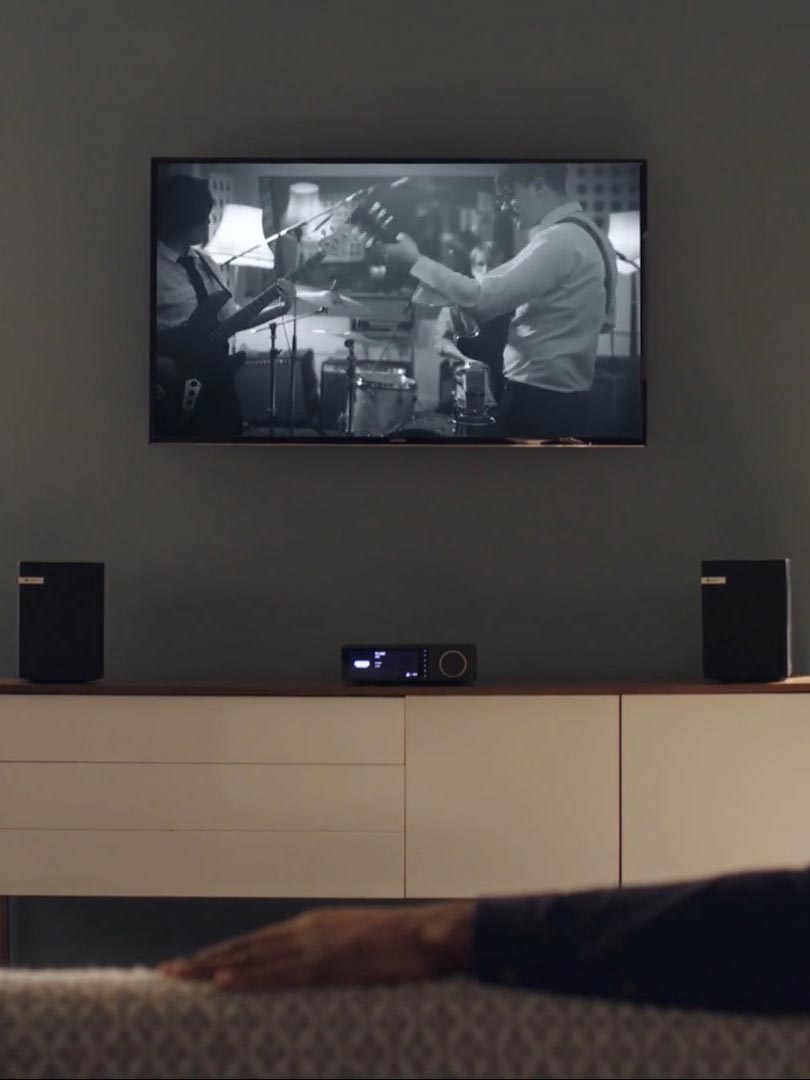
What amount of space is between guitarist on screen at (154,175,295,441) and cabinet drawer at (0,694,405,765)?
2.38 feet

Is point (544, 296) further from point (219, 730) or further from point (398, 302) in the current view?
point (219, 730)

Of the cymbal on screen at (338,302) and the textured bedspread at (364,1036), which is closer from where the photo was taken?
the textured bedspread at (364,1036)

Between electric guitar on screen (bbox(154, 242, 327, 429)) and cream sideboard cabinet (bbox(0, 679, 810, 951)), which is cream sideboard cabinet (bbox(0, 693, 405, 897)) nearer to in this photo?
cream sideboard cabinet (bbox(0, 679, 810, 951))

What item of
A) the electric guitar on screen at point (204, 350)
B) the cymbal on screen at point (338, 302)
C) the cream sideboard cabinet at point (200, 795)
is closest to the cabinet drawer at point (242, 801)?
the cream sideboard cabinet at point (200, 795)

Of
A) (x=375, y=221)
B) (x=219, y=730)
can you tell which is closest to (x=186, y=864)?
(x=219, y=730)

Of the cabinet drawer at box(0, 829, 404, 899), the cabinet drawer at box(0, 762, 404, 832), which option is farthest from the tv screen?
the cabinet drawer at box(0, 829, 404, 899)

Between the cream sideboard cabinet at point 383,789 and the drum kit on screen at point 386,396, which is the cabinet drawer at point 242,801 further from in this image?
the drum kit on screen at point 386,396

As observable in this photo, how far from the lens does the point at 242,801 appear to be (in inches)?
128

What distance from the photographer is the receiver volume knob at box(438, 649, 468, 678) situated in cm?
332

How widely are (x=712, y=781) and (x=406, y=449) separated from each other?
45.6 inches

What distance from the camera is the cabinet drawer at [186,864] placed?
3.25m

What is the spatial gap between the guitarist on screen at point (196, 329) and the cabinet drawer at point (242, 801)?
880mm

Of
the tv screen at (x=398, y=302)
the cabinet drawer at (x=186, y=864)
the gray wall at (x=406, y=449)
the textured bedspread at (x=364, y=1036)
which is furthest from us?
the gray wall at (x=406, y=449)

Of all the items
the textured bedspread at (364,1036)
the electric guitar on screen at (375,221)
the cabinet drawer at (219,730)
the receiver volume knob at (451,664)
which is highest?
the electric guitar on screen at (375,221)
